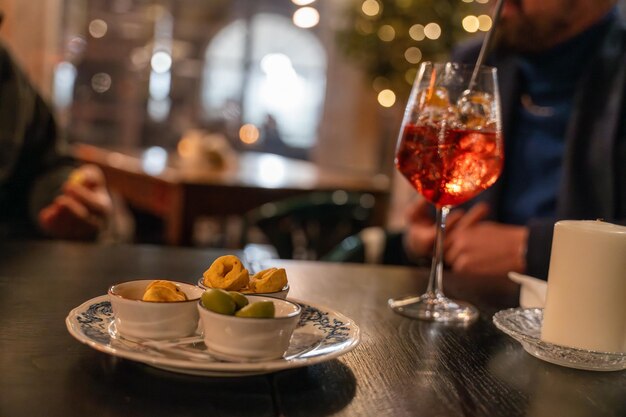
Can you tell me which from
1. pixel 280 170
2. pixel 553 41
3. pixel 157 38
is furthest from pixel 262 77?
pixel 553 41

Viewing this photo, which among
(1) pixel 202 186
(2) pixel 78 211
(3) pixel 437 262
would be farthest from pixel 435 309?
(1) pixel 202 186

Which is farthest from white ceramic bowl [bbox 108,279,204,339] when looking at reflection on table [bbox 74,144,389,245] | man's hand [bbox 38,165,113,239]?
reflection on table [bbox 74,144,389,245]

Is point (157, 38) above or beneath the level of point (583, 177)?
above

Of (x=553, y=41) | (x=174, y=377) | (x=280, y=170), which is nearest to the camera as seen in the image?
(x=174, y=377)

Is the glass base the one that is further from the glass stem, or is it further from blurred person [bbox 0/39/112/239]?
blurred person [bbox 0/39/112/239]

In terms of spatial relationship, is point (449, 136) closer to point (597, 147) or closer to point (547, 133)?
point (597, 147)

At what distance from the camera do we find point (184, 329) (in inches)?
24.6

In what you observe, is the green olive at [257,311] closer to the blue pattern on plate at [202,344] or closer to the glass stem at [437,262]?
the blue pattern on plate at [202,344]

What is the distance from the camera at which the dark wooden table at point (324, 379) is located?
0.54 meters

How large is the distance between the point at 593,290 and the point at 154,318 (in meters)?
0.42

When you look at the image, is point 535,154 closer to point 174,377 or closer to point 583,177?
point 583,177

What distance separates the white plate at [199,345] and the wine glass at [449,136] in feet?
0.82

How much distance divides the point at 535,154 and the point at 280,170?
1898 mm

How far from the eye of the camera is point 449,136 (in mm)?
941
